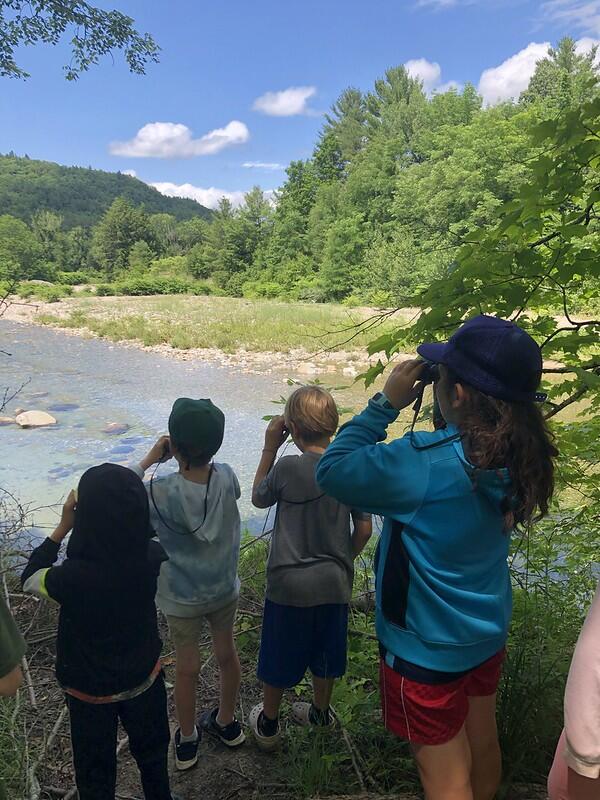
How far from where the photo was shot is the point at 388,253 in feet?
82.2

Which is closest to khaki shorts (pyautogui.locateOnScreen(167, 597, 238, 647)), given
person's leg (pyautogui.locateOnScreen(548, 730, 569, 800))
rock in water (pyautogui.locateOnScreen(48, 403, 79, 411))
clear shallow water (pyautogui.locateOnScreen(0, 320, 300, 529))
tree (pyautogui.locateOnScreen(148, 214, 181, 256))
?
person's leg (pyautogui.locateOnScreen(548, 730, 569, 800))

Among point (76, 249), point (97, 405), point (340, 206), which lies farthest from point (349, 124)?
point (97, 405)

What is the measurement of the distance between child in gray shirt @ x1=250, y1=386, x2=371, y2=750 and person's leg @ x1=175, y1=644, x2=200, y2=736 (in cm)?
21

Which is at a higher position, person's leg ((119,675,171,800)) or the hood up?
the hood up

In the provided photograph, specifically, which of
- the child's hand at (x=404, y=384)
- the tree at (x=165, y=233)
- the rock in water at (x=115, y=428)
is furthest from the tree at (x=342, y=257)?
the child's hand at (x=404, y=384)

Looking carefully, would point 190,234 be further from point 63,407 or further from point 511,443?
point 511,443

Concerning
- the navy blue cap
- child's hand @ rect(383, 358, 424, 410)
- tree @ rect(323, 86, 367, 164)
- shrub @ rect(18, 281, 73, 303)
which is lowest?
child's hand @ rect(383, 358, 424, 410)

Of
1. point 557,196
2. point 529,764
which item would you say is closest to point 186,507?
point 529,764

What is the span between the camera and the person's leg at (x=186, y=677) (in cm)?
167

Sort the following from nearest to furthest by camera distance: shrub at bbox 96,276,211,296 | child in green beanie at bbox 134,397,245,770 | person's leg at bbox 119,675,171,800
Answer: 1. person's leg at bbox 119,675,171,800
2. child in green beanie at bbox 134,397,245,770
3. shrub at bbox 96,276,211,296

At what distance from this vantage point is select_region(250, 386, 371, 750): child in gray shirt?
63.1 inches

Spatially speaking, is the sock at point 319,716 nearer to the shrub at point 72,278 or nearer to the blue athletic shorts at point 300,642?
the blue athletic shorts at point 300,642

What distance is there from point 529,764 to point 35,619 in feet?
7.54

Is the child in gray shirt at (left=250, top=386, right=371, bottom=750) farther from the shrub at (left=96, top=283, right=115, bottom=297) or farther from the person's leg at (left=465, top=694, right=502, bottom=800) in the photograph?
the shrub at (left=96, top=283, right=115, bottom=297)
